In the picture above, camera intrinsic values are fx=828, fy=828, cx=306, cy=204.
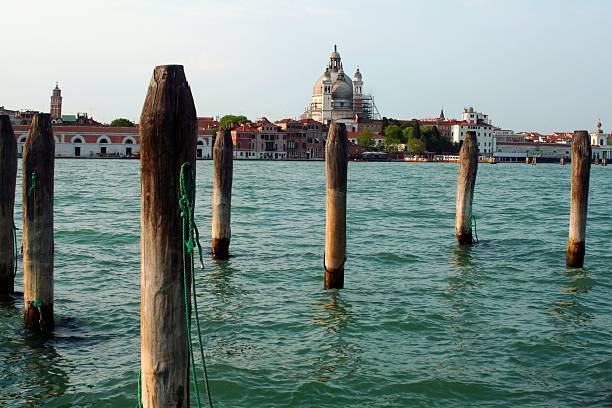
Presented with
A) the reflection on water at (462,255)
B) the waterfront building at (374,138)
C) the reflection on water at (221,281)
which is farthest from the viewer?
the waterfront building at (374,138)

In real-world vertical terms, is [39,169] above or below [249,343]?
above

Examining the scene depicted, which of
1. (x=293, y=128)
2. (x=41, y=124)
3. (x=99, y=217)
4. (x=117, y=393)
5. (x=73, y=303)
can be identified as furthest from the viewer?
(x=293, y=128)

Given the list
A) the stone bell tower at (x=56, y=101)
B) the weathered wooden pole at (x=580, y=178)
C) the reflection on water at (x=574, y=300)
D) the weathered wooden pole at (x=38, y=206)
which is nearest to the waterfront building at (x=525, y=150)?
the stone bell tower at (x=56, y=101)

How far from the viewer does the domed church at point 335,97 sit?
11712 centimetres

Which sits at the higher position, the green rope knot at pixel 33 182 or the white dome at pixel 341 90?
the white dome at pixel 341 90

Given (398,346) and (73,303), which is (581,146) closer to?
(398,346)

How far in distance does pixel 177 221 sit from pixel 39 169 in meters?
3.44

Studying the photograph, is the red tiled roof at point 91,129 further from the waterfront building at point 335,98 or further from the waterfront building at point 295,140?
the waterfront building at point 335,98

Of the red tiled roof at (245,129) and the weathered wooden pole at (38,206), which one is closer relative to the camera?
the weathered wooden pole at (38,206)

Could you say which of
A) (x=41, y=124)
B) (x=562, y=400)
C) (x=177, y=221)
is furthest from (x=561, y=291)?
(x=177, y=221)

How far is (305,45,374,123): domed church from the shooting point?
384ft

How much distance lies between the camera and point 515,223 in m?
18.7

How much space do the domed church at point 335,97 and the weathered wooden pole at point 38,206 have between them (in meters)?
108

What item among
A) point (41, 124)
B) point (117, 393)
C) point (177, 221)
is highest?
point (41, 124)
